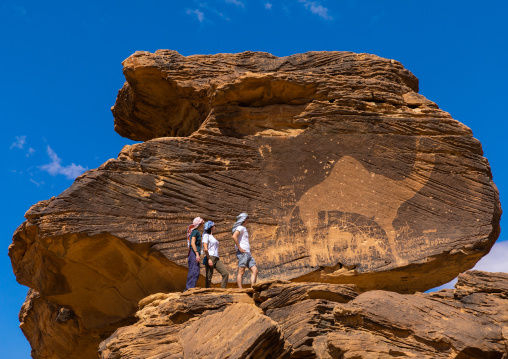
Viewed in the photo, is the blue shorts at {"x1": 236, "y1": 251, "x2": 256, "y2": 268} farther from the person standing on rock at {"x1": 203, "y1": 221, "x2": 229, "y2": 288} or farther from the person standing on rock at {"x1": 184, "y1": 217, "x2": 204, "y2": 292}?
the person standing on rock at {"x1": 184, "y1": 217, "x2": 204, "y2": 292}

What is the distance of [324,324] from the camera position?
1393 cm

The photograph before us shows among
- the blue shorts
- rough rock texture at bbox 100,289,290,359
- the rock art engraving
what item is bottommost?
rough rock texture at bbox 100,289,290,359

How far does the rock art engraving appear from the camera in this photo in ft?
61.8

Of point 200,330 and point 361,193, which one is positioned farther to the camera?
point 361,193

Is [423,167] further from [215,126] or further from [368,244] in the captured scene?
[215,126]

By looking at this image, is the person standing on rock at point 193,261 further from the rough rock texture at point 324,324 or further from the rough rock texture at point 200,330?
the rough rock texture at point 324,324

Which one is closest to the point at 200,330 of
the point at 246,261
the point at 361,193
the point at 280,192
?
the point at 246,261

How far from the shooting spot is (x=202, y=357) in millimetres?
12617

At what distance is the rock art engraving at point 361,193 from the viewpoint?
61.8 ft

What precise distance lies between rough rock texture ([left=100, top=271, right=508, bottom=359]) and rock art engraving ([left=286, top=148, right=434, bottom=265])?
3.98 meters

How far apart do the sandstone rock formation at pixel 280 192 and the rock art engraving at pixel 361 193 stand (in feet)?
0.10

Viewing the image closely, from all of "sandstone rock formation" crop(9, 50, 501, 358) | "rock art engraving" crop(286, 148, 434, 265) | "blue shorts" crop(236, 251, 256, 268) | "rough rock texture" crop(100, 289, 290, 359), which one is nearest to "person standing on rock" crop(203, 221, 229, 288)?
"blue shorts" crop(236, 251, 256, 268)

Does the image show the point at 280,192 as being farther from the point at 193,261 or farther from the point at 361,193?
the point at 193,261

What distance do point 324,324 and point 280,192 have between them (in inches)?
226
